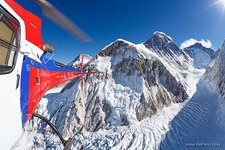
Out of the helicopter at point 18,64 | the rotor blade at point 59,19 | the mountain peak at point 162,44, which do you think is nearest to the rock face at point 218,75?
the mountain peak at point 162,44

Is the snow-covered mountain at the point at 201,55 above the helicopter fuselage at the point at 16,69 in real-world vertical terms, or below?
above

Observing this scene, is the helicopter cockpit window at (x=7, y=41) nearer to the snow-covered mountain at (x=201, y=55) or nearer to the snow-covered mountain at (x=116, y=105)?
the snow-covered mountain at (x=116, y=105)

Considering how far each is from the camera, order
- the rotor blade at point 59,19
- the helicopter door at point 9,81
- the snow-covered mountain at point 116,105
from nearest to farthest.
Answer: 1. the helicopter door at point 9,81
2. the rotor blade at point 59,19
3. the snow-covered mountain at point 116,105

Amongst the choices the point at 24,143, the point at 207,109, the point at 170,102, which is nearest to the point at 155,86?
the point at 170,102

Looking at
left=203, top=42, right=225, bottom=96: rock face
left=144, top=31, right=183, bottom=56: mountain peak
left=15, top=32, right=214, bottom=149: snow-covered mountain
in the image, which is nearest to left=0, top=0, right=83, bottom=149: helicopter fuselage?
left=15, top=32, right=214, bottom=149: snow-covered mountain

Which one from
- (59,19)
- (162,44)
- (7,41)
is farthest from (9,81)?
(162,44)

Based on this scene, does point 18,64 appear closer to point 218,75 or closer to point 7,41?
point 7,41
